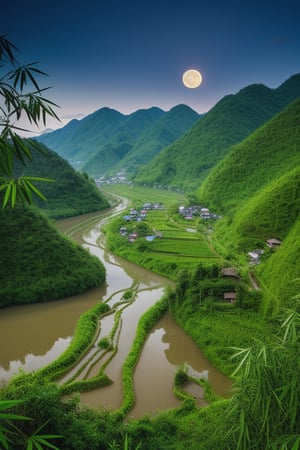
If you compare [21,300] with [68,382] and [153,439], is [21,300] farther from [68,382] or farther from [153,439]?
[153,439]

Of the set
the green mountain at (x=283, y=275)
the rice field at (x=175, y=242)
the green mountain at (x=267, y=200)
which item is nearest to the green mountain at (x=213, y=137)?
the green mountain at (x=267, y=200)

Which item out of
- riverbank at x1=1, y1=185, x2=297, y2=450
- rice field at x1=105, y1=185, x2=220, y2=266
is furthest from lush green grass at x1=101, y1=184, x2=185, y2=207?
riverbank at x1=1, y1=185, x2=297, y2=450

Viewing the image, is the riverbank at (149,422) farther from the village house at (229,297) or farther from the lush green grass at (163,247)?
the lush green grass at (163,247)

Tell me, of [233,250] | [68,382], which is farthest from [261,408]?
[233,250]

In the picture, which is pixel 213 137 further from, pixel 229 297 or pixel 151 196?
pixel 229 297

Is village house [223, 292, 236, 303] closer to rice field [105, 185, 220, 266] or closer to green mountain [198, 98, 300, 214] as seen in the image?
rice field [105, 185, 220, 266]
